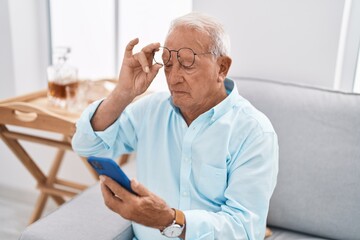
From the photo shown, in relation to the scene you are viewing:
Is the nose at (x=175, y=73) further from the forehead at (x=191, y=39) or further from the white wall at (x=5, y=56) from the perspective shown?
the white wall at (x=5, y=56)

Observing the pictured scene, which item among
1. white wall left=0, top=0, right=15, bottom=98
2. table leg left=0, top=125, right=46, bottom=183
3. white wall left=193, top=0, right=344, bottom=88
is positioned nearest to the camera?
white wall left=193, top=0, right=344, bottom=88

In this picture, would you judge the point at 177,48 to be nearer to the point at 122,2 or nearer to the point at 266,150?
the point at 266,150

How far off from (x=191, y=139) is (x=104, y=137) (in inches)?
11.1

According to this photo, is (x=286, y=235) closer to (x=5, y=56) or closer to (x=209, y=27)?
(x=209, y=27)

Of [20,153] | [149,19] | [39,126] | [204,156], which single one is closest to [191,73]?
[204,156]

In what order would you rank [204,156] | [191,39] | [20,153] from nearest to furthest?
[191,39]
[204,156]
[20,153]

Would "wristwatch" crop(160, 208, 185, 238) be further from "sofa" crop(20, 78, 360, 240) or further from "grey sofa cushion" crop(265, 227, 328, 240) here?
"grey sofa cushion" crop(265, 227, 328, 240)

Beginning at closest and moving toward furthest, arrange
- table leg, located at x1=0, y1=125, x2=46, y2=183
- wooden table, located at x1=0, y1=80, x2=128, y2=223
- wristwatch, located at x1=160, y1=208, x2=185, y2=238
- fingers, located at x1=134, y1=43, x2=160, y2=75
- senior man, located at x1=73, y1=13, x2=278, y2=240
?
wristwatch, located at x1=160, y1=208, x2=185, y2=238 → senior man, located at x1=73, y1=13, x2=278, y2=240 → fingers, located at x1=134, y1=43, x2=160, y2=75 → wooden table, located at x1=0, y1=80, x2=128, y2=223 → table leg, located at x1=0, y1=125, x2=46, y2=183

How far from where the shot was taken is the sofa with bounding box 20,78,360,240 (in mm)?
1542

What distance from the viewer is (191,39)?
124 centimetres

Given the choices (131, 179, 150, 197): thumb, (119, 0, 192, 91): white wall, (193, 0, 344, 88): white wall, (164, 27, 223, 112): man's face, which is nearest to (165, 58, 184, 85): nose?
(164, 27, 223, 112): man's face

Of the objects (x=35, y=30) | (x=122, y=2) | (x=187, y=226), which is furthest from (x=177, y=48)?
(x=35, y=30)

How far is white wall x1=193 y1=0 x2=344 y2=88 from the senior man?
481 mm

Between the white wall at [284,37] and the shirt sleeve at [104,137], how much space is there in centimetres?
66
